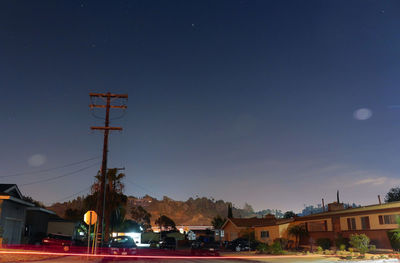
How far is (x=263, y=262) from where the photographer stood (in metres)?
Result: 24.5

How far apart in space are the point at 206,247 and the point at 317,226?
15.0 meters

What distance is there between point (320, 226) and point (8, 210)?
31.1m

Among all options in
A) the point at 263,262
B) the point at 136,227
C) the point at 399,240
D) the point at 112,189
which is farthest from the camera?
the point at 136,227

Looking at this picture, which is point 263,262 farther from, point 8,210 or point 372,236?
point 8,210

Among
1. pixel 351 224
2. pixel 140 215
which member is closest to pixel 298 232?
pixel 351 224

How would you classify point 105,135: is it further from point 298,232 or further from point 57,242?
point 298,232

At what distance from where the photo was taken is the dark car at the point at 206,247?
33.5m

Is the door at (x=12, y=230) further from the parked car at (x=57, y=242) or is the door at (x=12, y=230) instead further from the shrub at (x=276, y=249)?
the shrub at (x=276, y=249)

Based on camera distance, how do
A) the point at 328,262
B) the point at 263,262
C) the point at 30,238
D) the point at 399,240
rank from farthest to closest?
the point at 30,238, the point at 399,240, the point at 263,262, the point at 328,262

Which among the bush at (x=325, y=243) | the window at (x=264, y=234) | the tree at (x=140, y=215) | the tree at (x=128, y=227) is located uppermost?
the tree at (x=140, y=215)

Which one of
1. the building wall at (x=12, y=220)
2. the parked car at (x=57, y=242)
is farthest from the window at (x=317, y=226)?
the building wall at (x=12, y=220)

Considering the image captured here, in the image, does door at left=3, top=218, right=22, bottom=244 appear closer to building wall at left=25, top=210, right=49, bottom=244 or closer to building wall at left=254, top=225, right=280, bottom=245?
building wall at left=25, top=210, right=49, bottom=244

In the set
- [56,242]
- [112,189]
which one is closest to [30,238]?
[56,242]

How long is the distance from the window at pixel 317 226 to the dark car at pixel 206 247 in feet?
44.0
